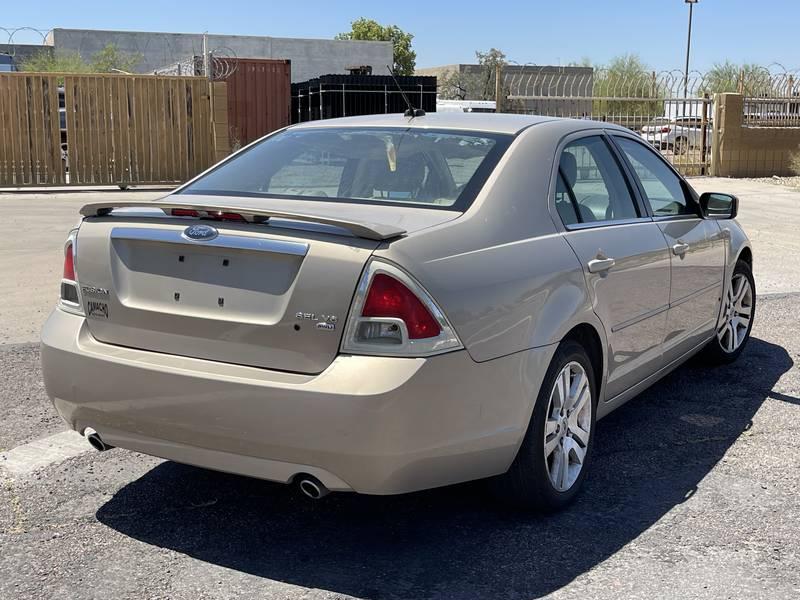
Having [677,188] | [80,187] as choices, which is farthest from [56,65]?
[677,188]

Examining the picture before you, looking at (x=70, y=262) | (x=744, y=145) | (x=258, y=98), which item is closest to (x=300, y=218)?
(x=70, y=262)

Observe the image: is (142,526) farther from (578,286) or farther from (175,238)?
(578,286)

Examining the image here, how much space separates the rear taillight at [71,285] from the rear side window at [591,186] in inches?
77.3

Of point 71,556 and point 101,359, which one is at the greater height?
point 101,359

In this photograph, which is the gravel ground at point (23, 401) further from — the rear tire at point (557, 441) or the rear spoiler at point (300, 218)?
the rear tire at point (557, 441)

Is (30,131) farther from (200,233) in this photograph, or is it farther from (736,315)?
(200,233)

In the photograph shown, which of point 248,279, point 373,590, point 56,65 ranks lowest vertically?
point 373,590

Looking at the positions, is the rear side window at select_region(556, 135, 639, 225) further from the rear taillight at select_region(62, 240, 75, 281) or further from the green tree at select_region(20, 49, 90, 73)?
the green tree at select_region(20, 49, 90, 73)

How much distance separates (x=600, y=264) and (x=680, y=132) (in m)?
22.7

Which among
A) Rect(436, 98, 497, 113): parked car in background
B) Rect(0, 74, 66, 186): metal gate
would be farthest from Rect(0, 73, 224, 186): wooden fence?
Rect(436, 98, 497, 113): parked car in background

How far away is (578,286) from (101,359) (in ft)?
6.16

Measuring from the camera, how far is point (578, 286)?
402 centimetres

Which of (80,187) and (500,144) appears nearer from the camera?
(500,144)

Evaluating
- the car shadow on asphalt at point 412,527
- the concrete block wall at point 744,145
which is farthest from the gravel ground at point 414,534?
the concrete block wall at point 744,145
